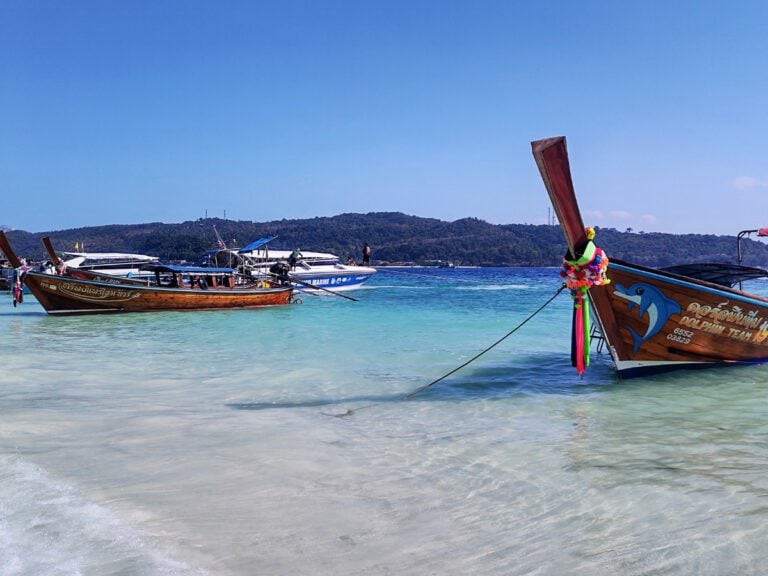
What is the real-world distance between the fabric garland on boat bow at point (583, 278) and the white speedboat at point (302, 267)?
2298 cm

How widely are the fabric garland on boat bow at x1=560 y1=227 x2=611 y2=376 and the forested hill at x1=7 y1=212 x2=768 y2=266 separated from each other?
265 feet

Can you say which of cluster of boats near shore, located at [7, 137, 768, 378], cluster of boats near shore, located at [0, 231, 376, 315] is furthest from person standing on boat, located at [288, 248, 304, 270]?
cluster of boats near shore, located at [7, 137, 768, 378]

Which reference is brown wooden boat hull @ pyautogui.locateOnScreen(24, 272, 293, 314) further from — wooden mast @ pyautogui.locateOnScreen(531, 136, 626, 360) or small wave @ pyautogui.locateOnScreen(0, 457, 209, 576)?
small wave @ pyautogui.locateOnScreen(0, 457, 209, 576)

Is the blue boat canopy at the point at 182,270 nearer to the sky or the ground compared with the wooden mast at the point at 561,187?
nearer to the ground

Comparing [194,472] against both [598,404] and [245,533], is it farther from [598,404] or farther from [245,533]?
[598,404]

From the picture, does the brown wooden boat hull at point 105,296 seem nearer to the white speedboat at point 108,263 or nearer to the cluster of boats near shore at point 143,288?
the cluster of boats near shore at point 143,288

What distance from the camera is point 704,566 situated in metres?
3.05

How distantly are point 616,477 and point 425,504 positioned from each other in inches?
57.8

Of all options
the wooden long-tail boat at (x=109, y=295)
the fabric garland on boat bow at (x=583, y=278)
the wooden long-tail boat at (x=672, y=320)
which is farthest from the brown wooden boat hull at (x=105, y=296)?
the fabric garland on boat bow at (x=583, y=278)

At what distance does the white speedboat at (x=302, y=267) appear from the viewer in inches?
1198

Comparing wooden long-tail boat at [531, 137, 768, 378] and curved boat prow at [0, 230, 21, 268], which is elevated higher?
curved boat prow at [0, 230, 21, 268]

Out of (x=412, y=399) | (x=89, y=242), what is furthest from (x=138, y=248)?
(x=412, y=399)

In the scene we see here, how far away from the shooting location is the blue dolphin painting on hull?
7.62 metres

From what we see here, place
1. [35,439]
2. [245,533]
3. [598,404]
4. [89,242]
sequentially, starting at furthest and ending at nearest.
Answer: [89,242] < [598,404] < [35,439] < [245,533]
